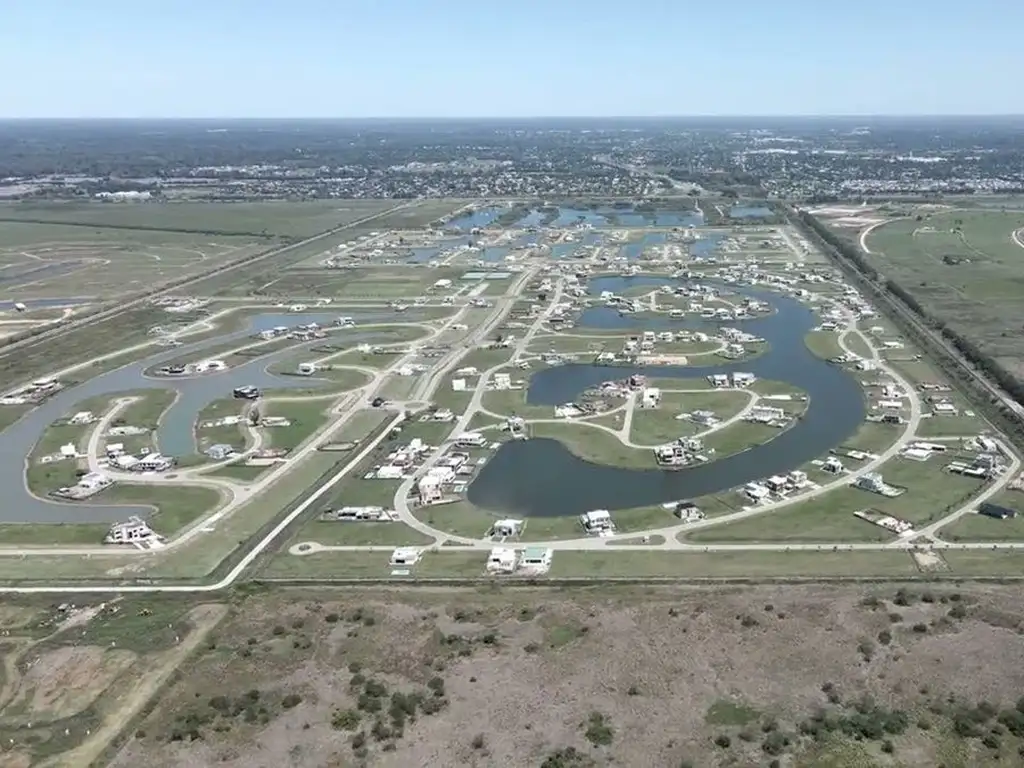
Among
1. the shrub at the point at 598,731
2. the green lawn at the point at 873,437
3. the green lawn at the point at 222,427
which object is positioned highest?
the green lawn at the point at 873,437

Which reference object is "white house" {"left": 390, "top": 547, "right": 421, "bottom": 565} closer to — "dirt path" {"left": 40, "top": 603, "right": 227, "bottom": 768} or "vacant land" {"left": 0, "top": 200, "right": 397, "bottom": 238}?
"dirt path" {"left": 40, "top": 603, "right": 227, "bottom": 768}

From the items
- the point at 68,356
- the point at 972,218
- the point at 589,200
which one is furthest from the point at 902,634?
the point at 589,200

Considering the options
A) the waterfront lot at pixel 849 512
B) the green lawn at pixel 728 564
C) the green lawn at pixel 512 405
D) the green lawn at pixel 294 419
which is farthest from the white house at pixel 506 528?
the green lawn at pixel 294 419

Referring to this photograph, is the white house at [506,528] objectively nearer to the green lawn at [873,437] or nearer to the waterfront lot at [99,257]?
the green lawn at [873,437]

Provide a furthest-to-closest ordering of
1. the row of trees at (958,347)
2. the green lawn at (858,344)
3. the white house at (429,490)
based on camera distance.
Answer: the green lawn at (858,344), the row of trees at (958,347), the white house at (429,490)

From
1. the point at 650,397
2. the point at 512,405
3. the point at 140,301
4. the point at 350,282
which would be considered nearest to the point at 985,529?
the point at 650,397
